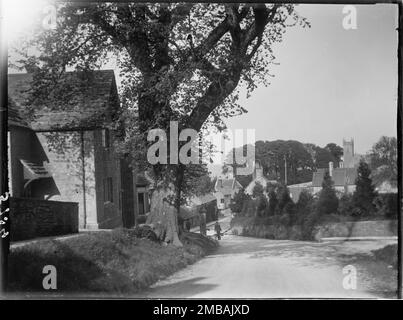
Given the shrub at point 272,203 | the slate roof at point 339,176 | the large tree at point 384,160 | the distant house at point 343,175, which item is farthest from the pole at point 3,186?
the large tree at point 384,160

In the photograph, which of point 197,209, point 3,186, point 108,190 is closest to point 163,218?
point 197,209

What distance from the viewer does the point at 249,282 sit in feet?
11.3

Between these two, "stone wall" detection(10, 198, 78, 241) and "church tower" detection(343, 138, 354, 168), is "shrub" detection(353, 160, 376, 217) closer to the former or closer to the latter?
"church tower" detection(343, 138, 354, 168)

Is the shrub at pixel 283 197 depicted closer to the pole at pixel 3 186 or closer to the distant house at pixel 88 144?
the distant house at pixel 88 144

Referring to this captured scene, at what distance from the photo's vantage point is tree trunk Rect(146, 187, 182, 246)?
3648 mm

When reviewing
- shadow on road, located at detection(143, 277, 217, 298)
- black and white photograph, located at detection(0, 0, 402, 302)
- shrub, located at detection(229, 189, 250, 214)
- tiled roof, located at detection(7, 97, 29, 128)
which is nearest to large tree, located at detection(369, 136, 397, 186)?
black and white photograph, located at detection(0, 0, 402, 302)

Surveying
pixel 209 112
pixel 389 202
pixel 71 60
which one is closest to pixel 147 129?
pixel 209 112

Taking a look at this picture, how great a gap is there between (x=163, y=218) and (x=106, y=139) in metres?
0.78

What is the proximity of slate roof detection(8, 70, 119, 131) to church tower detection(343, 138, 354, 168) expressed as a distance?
1.80 meters

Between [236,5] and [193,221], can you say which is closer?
[236,5]

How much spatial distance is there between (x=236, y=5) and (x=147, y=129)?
1.16 metres

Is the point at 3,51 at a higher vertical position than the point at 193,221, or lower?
higher

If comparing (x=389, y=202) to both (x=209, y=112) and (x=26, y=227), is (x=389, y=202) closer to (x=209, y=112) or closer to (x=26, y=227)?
(x=209, y=112)

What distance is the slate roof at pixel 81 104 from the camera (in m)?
3.56
